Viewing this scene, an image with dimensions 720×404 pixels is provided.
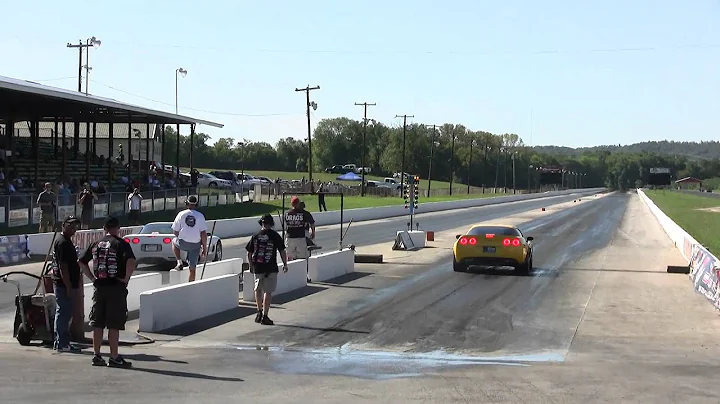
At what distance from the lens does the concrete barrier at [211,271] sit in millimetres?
16641

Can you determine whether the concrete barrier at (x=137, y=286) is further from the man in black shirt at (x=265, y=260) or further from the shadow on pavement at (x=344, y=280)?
the shadow on pavement at (x=344, y=280)

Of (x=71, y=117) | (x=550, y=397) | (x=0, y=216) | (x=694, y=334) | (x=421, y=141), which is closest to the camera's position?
(x=550, y=397)

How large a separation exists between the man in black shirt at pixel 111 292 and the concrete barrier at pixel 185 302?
2723 millimetres

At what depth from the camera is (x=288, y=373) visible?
10164mm

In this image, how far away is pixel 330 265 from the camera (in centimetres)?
2159

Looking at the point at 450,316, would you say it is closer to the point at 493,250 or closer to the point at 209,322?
the point at 209,322

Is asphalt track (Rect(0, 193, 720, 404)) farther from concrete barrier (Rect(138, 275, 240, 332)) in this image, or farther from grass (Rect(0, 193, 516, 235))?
grass (Rect(0, 193, 516, 235))

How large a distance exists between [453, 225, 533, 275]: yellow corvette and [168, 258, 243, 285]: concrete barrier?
6.47 m

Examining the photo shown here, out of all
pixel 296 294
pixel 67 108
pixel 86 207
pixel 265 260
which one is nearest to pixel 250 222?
pixel 86 207

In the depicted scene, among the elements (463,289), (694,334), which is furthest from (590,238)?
(694,334)

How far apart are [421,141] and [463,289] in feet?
521

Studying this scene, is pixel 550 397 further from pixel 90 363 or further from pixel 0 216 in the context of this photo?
pixel 0 216

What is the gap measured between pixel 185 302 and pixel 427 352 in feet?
13.7

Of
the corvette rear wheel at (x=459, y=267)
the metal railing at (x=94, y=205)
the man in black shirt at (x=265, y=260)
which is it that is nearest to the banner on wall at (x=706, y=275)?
the corvette rear wheel at (x=459, y=267)
